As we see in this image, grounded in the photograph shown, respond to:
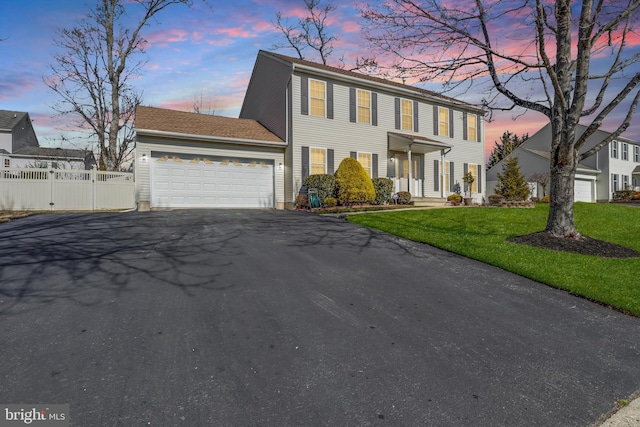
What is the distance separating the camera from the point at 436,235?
802 centimetres

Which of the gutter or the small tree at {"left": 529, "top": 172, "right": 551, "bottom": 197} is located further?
the small tree at {"left": 529, "top": 172, "right": 551, "bottom": 197}

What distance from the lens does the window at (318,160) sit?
609 inches

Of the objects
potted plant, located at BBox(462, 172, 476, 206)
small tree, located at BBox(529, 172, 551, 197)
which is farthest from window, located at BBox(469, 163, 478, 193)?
small tree, located at BBox(529, 172, 551, 197)

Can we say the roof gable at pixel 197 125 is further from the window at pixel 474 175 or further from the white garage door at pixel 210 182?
the window at pixel 474 175

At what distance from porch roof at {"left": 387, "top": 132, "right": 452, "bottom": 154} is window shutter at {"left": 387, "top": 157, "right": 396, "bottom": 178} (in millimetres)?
617

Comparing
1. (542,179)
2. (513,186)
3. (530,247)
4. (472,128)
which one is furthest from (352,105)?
(542,179)

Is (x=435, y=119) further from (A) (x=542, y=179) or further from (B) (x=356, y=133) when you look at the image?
(A) (x=542, y=179)

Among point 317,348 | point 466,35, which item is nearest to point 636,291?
point 317,348

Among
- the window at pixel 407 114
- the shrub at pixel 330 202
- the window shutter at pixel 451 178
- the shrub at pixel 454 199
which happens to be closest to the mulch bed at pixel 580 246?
the shrub at pixel 330 202

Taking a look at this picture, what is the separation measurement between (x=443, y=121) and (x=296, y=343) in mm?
19096

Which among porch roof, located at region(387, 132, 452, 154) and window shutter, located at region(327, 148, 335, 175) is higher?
porch roof, located at region(387, 132, 452, 154)

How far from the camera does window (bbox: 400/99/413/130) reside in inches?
706

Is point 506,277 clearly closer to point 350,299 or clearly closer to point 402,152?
point 350,299

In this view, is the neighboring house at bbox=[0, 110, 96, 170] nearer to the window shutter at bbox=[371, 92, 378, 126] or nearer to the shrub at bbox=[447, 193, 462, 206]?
the window shutter at bbox=[371, 92, 378, 126]
